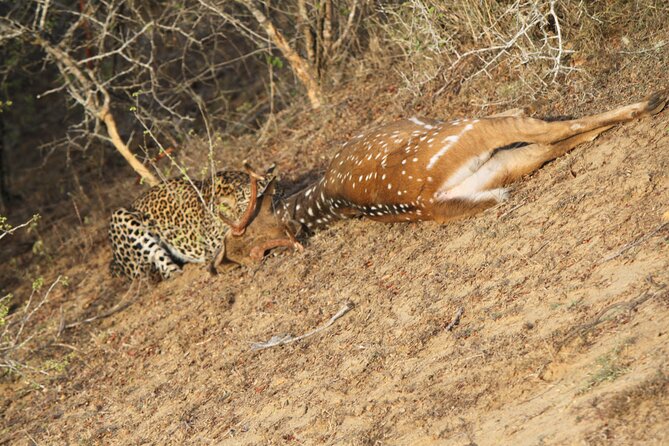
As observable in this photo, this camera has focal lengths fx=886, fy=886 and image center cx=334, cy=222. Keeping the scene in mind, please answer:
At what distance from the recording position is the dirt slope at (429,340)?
15.5 ft

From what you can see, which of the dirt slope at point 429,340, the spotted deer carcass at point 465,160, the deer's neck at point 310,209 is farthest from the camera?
the deer's neck at point 310,209

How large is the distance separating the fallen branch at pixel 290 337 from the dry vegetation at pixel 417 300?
2.3 inches

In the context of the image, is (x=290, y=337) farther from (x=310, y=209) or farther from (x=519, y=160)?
(x=519, y=160)

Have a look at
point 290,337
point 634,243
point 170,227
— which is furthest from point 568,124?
point 170,227

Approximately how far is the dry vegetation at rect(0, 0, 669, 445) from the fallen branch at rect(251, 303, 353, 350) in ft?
0.19

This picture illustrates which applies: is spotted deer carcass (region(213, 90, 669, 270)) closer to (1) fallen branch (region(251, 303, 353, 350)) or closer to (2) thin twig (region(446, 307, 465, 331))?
(1) fallen branch (region(251, 303, 353, 350))

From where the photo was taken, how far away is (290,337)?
7016mm

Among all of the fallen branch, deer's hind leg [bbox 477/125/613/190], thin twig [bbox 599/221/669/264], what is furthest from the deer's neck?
thin twig [bbox 599/221/669/264]

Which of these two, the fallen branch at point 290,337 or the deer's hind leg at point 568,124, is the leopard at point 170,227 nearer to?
→ the fallen branch at point 290,337

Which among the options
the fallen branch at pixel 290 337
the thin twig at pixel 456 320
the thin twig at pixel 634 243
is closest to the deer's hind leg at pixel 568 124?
the thin twig at pixel 634 243

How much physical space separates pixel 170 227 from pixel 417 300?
4.63m

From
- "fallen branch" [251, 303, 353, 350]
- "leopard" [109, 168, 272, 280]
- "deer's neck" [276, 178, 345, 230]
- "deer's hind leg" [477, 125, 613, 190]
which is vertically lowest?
"fallen branch" [251, 303, 353, 350]

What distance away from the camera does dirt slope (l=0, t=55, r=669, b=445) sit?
15.5 feet

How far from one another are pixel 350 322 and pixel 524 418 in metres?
2.27
